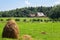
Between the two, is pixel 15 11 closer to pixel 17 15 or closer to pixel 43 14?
pixel 17 15

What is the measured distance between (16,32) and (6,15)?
10104 cm

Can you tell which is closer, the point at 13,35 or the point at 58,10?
the point at 13,35

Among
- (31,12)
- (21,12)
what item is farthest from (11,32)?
(31,12)

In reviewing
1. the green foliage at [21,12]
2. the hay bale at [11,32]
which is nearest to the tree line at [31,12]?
the green foliage at [21,12]

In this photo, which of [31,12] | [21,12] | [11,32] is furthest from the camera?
[31,12]

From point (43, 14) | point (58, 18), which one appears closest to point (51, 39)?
point (58, 18)

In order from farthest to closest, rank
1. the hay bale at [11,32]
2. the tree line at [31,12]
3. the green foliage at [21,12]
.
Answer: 1. the green foliage at [21,12]
2. the tree line at [31,12]
3. the hay bale at [11,32]

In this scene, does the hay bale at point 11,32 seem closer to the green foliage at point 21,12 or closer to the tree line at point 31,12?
the tree line at point 31,12

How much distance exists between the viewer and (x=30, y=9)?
520ft

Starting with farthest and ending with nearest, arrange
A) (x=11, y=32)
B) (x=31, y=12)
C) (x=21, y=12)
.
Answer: (x=31, y=12)
(x=21, y=12)
(x=11, y=32)

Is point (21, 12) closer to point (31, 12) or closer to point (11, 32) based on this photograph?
point (31, 12)

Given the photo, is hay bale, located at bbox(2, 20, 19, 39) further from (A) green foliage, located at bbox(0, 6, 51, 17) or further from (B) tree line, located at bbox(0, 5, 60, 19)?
(A) green foliage, located at bbox(0, 6, 51, 17)

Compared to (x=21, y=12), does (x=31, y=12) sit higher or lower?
lower

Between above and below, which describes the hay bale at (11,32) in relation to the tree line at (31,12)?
above
